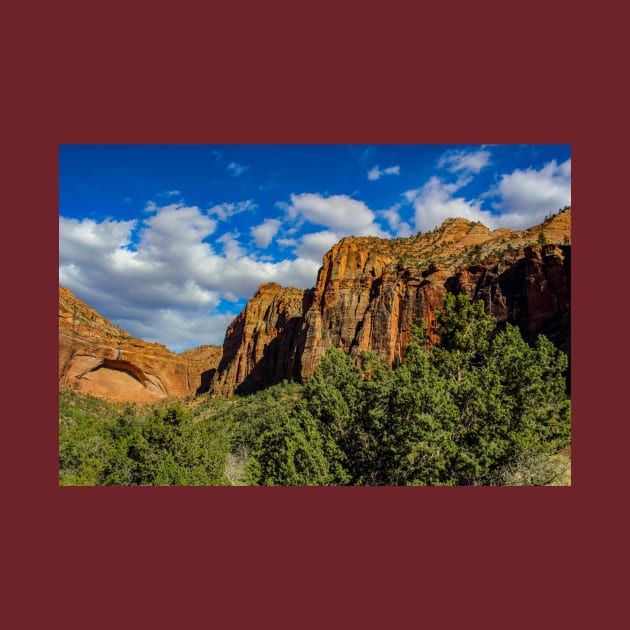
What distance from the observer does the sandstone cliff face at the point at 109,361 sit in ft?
215

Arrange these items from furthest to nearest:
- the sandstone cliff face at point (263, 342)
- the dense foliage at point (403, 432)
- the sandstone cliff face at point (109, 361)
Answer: the sandstone cliff face at point (263, 342) < the sandstone cliff face at point (109, 361) < the dense foliage at point (403, 432)

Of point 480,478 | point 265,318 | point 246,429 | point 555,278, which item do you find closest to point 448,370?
point 480,478

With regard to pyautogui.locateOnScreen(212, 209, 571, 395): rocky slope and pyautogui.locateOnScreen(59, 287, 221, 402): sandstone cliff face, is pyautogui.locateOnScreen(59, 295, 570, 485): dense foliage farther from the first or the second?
pyautogui.locateOnScreen(59, 287, 221, 402): sandstone cliff face

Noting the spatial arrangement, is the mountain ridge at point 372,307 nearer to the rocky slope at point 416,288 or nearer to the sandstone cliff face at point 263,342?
the rocky slope at point 416,288

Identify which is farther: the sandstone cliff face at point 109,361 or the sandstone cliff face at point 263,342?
the sandstone cliff face at point 263,342

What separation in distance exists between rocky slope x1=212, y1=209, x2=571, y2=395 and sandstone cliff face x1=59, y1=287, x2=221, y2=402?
12.2 meters

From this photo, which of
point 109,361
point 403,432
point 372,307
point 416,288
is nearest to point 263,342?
point 109,361

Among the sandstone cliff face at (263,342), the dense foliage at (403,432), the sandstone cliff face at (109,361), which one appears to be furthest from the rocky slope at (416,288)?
the dense foliage at (403,432)

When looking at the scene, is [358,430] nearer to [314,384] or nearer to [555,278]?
[314,384]

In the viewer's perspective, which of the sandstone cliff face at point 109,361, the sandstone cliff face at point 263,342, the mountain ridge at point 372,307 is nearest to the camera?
the mountain ridge at point 372,307

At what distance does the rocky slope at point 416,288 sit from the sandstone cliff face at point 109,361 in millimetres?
12183

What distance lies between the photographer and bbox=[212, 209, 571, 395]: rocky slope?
44.1 metres

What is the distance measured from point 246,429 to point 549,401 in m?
22.8

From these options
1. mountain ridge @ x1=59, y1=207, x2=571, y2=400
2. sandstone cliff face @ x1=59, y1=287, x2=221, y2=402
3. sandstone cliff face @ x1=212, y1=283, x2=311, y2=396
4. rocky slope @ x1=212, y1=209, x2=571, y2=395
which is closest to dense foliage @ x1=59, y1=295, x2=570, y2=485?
rocky slope @ x1=212, y1=209, x2=571, y2=395
